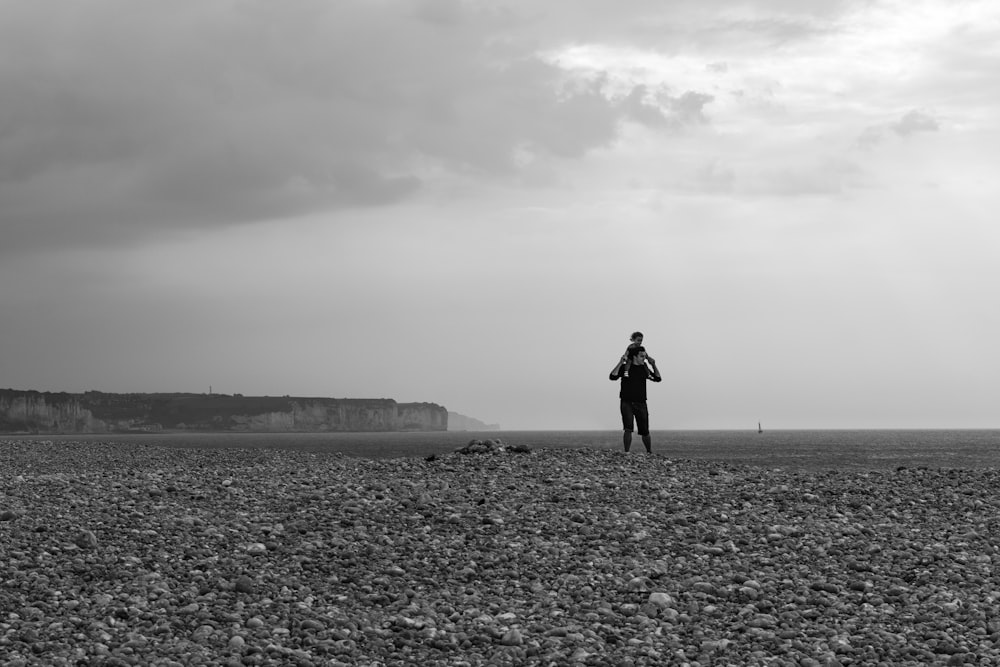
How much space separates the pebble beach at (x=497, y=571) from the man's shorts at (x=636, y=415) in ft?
19.2

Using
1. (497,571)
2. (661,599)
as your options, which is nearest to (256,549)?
(497,571)

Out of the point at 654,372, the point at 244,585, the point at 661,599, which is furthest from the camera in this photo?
the point at 654,372

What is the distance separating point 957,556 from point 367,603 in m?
7.63

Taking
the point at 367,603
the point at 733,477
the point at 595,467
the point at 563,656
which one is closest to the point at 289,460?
the point at 595,467

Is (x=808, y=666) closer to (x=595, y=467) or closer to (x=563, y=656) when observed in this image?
(x=563, y=656)

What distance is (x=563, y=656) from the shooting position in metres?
9.74

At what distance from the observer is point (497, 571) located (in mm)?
12430

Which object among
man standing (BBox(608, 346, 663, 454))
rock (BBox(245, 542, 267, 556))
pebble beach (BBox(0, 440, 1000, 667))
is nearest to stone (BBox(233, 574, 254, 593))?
pebble beach (BBox(0, 440, 1000, 667))

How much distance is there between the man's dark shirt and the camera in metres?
24.7

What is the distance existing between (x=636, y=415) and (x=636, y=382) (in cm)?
82

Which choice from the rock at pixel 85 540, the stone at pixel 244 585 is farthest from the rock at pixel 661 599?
the rock at pixel 85 540

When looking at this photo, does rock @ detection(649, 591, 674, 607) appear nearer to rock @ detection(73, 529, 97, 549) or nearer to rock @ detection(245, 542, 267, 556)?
rock @ detection(245, 542, 267, 556)

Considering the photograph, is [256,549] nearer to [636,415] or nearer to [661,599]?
[661,599]

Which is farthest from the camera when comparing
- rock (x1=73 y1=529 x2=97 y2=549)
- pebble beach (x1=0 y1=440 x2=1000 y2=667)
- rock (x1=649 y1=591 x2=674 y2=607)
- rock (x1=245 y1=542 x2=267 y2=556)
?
rock (x1=73 y1=529 x2=97 y2=549)
